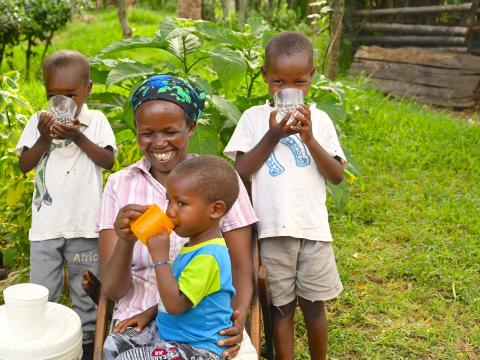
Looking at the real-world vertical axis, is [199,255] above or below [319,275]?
above

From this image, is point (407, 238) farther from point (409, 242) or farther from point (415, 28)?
point (415, 28)

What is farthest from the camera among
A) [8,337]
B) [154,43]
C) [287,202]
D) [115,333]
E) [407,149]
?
[407,149]

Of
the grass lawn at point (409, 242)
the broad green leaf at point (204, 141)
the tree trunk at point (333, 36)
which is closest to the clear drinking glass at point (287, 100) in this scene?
the broad green leaf at point (204, 141)

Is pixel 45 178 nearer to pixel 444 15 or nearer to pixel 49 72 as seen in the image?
pixel 49 72

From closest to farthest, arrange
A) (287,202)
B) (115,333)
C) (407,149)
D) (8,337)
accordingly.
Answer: (8,337), (115,333), (287,202), (407,149)

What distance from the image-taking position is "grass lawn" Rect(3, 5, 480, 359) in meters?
3.54

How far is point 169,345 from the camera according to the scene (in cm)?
215

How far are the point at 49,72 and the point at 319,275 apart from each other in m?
1.36

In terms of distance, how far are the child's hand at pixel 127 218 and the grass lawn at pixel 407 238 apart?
1593 millimetres

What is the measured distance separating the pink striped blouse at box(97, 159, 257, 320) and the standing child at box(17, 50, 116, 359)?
38 cm

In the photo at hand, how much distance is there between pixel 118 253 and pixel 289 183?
0.80 meters

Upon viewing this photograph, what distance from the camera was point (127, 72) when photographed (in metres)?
3.25

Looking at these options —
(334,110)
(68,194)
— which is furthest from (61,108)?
(334,110)

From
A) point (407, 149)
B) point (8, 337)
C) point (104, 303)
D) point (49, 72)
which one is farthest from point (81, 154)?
point (407, 149)
